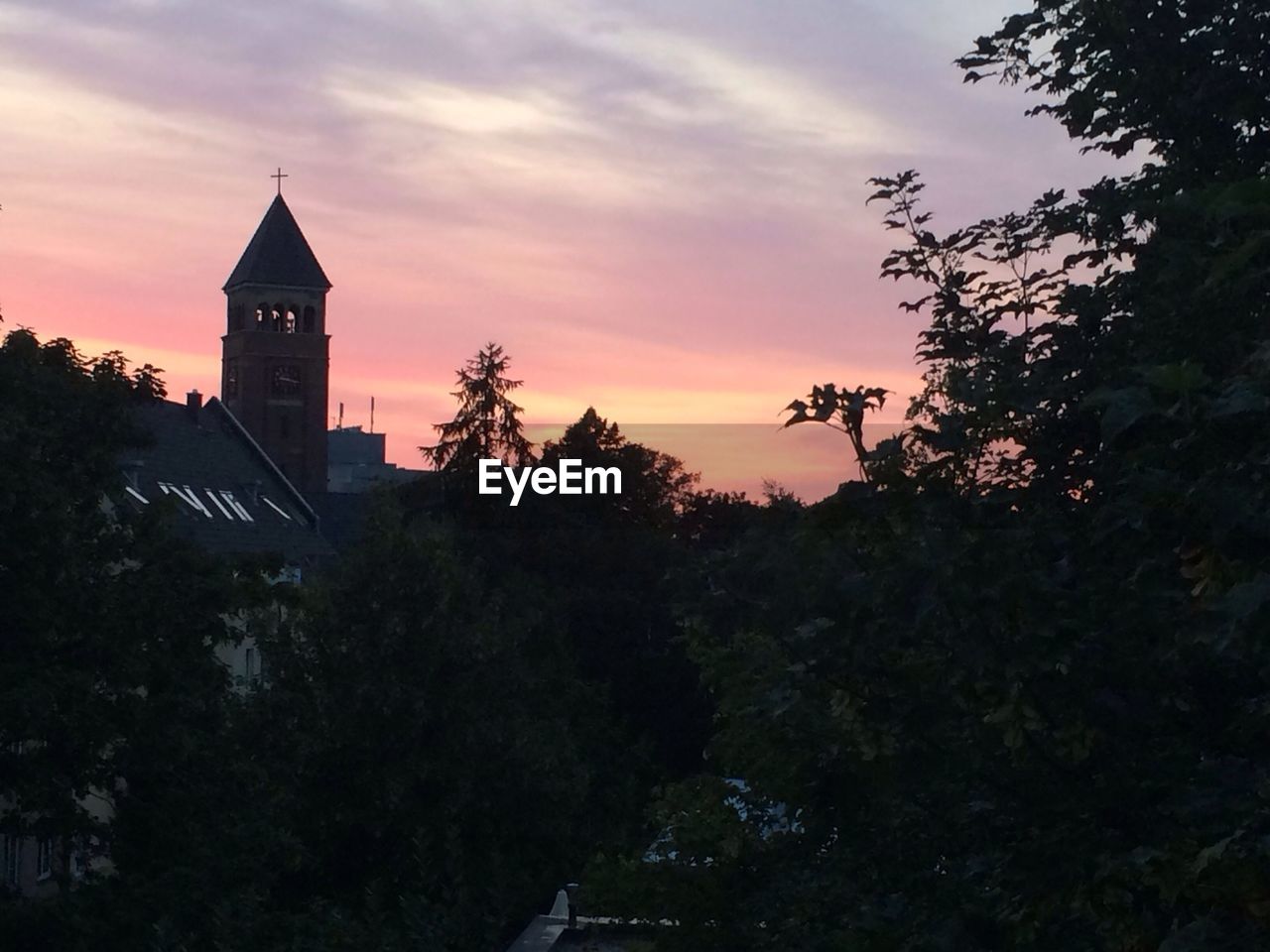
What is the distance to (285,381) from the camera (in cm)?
11025

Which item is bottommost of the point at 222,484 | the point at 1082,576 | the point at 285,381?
the point at 1082,576

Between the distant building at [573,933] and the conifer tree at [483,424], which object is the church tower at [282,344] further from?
the distant building at [573,933]

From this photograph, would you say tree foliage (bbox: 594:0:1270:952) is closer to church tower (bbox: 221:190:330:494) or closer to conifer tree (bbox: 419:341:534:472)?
conifer tree (bbox: 419:341:534:472)

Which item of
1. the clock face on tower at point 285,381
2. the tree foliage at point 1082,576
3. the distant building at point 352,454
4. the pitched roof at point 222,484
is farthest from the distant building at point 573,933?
the distant building at point 352,454

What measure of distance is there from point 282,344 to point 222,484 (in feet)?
152

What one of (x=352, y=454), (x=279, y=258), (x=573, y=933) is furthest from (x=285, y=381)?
(x=573, y=933)

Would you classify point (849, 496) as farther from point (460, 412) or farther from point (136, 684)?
point (460, 412)

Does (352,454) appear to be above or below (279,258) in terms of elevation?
below

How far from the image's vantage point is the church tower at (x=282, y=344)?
Result: 109 metres

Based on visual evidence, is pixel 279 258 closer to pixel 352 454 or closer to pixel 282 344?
pixel 282 344

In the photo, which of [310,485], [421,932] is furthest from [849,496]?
[310,485]

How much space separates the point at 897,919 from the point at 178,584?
522 inches

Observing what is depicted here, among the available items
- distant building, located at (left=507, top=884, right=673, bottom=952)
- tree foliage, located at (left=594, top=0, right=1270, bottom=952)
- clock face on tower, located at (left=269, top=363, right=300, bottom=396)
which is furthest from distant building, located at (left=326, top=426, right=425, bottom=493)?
tree foliage, located at (left=594, top=0, right=1270, bottom=952)

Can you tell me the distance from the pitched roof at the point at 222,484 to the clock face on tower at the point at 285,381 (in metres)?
38.7
